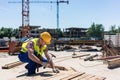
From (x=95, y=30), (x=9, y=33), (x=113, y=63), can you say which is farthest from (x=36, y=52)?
(x=95, y=30)

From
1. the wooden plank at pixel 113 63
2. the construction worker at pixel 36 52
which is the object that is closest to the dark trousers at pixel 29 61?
the construction worker at pixel 36 52

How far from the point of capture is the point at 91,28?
346 ft

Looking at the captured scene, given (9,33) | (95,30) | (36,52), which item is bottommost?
(9,33)

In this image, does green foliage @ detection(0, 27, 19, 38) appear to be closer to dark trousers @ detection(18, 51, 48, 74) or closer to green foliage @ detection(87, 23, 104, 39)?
green foliage @ detection(87, 23, 104, 39)

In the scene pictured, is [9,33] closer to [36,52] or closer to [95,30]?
[95,30]

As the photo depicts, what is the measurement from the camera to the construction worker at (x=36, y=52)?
7488 mm

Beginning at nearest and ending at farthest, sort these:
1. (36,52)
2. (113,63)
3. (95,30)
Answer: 1. (36,52)
2. (113,63)
3. (95,30)

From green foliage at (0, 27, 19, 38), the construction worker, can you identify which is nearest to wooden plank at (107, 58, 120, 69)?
the construction worker

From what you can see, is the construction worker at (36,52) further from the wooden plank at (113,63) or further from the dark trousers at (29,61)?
the wooden plank at (113,63)

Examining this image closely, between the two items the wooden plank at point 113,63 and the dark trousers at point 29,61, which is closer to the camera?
the dark trousers at point 29,61

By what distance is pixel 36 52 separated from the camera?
7988mm

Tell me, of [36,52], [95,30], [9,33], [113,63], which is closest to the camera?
[36,52]

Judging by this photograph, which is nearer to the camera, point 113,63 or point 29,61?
point 29,61

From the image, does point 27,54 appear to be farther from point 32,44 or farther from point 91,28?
point 91,28
